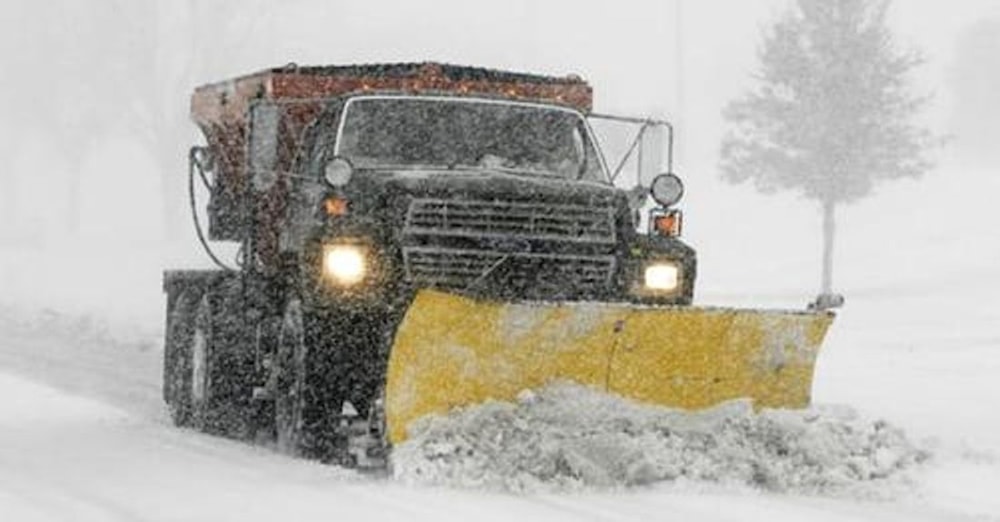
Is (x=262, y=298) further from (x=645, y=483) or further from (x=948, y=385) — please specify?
(x=948, y=385)

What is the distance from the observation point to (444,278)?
9.30 meters

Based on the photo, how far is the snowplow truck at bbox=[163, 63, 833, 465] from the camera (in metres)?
8.91

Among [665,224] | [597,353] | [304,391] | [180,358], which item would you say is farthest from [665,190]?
[180,358]

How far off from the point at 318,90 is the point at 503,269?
9.62 feet

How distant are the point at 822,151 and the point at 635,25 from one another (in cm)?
10819

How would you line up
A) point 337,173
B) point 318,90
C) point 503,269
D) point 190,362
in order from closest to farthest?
point 503,269
point 337,173
point 318,90
point 190,362

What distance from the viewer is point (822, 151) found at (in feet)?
127

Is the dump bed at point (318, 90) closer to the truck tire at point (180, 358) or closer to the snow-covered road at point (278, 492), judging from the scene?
the truck tire at point (180, 358)

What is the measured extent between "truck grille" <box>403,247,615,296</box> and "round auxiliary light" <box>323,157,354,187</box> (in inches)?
24.3

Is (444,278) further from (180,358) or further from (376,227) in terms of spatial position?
(180,358)

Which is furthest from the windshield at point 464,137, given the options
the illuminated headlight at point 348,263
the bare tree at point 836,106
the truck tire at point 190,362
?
the bare tree at point 836,106

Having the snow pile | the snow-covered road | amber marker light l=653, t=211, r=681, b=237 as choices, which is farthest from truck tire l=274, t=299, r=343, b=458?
amber marker light l=653, t=211, r=681, b=237

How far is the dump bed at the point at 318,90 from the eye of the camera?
1141 centimetres

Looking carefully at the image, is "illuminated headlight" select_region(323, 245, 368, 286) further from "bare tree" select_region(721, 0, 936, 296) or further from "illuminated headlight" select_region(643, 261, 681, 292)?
"bare tree" select_region(721, 0, 936, 296)
